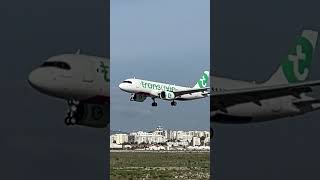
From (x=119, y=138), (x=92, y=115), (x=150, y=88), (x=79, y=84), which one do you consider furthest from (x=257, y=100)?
(x=79, y=84)

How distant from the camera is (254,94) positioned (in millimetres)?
13883

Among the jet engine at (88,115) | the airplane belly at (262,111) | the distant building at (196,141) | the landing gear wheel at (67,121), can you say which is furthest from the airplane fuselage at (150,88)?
the landing gear wheel at (67,121)

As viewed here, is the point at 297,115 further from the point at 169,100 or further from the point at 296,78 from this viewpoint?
the point at 169,100

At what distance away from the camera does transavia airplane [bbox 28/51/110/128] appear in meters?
12.3

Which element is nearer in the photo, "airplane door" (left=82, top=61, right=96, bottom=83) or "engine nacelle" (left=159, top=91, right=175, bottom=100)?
"airplane door" (left=82, top=61, right=96, bottom=83)

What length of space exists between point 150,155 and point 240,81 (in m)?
3.53

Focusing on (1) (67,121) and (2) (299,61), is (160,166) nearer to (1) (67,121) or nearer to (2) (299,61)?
(1) (67,121)

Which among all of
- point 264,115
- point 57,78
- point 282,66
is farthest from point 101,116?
point 282,66

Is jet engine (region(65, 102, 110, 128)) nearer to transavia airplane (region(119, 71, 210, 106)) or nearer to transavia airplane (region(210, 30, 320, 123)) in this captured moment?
transavia airplane (region(119, 71, 210, 106))

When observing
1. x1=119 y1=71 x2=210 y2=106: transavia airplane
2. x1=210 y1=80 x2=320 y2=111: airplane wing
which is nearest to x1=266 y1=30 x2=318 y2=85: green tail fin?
x1=210 y1=80 x2=320 y2=111: airplane wing

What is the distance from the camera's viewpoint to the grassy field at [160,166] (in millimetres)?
14258

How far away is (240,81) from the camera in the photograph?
1362 cm

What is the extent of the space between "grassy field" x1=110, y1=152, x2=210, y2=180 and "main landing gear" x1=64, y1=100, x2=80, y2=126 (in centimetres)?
189

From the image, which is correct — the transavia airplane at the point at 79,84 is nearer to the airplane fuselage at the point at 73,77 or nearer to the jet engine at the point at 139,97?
the airplane fuselage at the point at 73,77
